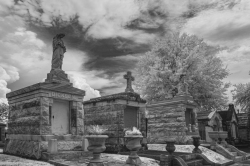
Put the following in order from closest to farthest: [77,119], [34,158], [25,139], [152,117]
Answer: [34,158] → [25,139] → [77,119] → [152,117]

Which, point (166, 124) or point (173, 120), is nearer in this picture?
point (173, 120)

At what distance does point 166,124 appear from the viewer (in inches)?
630

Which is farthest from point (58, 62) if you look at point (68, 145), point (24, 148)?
point (24, 148)

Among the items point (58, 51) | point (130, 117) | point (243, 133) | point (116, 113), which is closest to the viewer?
point (58, 51)

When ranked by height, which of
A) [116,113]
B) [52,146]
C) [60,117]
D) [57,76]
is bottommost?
[52,146]

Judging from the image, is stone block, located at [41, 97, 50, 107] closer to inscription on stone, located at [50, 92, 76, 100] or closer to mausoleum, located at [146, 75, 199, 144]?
inscription on stone, located at [50, 92, 76, 100]

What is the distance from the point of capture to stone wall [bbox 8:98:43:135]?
10.1 meters

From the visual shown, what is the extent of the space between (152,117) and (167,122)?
4.35 feet

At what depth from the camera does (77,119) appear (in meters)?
11.5

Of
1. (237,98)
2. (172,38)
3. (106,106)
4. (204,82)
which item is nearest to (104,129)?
(106,106)

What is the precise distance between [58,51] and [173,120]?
337 inches

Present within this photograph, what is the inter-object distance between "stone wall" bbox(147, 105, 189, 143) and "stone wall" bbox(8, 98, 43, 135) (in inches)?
331

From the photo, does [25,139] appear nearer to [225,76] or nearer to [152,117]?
[152,117]

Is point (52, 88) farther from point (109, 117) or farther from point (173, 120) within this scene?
point (173, 120)
